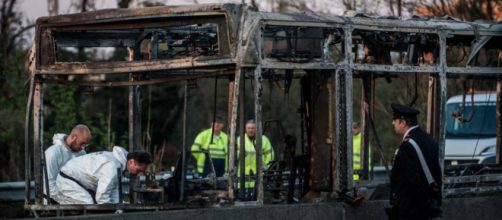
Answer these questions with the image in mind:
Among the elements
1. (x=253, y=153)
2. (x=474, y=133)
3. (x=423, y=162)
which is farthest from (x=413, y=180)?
(x=474, y=133)

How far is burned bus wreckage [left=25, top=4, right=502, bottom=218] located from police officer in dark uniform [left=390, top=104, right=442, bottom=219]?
107 centimetres

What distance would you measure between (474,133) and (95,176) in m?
10.4

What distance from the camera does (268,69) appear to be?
40.3 feet

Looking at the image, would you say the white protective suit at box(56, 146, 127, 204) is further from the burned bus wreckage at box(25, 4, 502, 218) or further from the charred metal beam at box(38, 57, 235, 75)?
the charred metal beam at box(38, 57, 235, 75)

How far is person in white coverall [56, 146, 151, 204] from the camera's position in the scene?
475 inches

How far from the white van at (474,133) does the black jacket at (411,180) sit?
331 inches

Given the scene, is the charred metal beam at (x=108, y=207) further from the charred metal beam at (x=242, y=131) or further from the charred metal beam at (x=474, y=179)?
the charred metal beam at (x=474, y=179)

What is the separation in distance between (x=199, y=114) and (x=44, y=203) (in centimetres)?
2008

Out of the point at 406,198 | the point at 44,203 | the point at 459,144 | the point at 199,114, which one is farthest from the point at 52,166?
the point at 199,114

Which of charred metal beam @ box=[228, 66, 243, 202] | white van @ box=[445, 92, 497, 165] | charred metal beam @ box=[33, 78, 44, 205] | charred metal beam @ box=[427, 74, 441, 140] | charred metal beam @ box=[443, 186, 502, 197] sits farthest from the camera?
white van @ box=[445, 92, 497, 165]

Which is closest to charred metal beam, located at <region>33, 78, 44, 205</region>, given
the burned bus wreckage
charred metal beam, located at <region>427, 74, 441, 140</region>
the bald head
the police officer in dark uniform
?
the burned bus wreckage

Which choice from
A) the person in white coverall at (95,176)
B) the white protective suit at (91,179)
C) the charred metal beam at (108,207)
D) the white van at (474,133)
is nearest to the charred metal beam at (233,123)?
the charred metal beam at (108,207)

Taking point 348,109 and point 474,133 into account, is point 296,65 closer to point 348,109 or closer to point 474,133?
point 348,109

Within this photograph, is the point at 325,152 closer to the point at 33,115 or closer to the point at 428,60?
the point at 428,60
